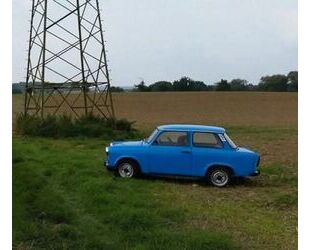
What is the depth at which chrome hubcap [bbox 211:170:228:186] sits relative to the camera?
11695 millimetres

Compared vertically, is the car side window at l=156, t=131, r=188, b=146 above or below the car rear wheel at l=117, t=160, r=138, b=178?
above

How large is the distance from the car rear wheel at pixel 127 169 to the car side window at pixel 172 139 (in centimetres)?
79

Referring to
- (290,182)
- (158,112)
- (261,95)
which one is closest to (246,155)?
(290,182)

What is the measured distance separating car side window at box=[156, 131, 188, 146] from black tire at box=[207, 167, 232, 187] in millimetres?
887

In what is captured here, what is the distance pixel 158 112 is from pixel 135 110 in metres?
3.30

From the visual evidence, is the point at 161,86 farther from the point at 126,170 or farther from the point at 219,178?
the point at 219,178

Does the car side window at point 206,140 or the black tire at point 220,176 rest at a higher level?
the car side window at point 206,140

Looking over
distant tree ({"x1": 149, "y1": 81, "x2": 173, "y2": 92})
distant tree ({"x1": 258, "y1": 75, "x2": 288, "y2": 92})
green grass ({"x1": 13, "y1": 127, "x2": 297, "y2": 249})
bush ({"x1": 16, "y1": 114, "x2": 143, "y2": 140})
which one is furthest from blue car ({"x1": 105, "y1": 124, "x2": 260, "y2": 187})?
distant tree ({"x1": 149, "y1": 81, "x2": 173, "y2": 92})

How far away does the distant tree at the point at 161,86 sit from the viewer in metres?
71.6

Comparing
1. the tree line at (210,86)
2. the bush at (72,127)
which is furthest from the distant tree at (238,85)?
the bush at (72,127)

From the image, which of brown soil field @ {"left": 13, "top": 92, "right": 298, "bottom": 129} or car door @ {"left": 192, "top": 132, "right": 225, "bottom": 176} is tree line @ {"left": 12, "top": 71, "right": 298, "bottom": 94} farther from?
car door @ {"left": 192, "top": 132, "right": 225, "bottom": 176}

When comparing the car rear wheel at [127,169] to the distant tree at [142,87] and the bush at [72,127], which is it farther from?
the distant tree at [142,87]

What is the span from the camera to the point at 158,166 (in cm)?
1192
